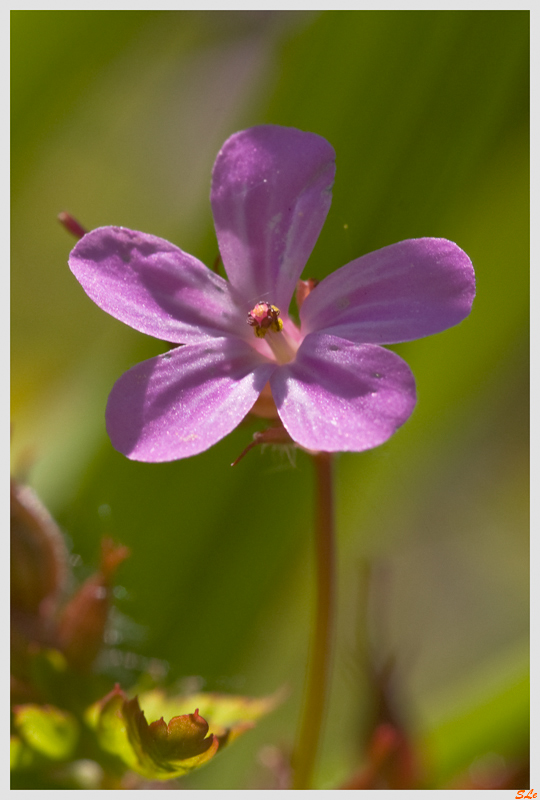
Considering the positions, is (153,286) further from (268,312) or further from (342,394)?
(342,394)

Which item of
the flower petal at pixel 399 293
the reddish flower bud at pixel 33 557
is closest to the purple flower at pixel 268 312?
the flower petal at pixel 399 293

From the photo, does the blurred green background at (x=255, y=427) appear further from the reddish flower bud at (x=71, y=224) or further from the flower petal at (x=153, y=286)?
the reddish flower bud at (x=71, y=224)

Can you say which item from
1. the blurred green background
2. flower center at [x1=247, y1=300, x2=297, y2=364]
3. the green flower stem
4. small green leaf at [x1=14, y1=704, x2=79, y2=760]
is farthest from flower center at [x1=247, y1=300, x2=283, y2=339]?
small green leaf at [x1=14, y1=704, x2=79, y2=760]

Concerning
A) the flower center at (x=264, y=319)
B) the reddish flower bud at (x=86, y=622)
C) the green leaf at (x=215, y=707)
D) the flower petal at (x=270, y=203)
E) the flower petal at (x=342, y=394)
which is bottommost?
the green leaf at (x=215, y=707)

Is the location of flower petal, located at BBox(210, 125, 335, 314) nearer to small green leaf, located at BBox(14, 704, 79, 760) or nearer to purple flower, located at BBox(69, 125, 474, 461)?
purple flower, located at BBox(69, 125, 474, 461)

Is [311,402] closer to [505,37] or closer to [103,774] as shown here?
[103,774]

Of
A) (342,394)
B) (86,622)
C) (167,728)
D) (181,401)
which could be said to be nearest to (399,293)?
(342,394)
